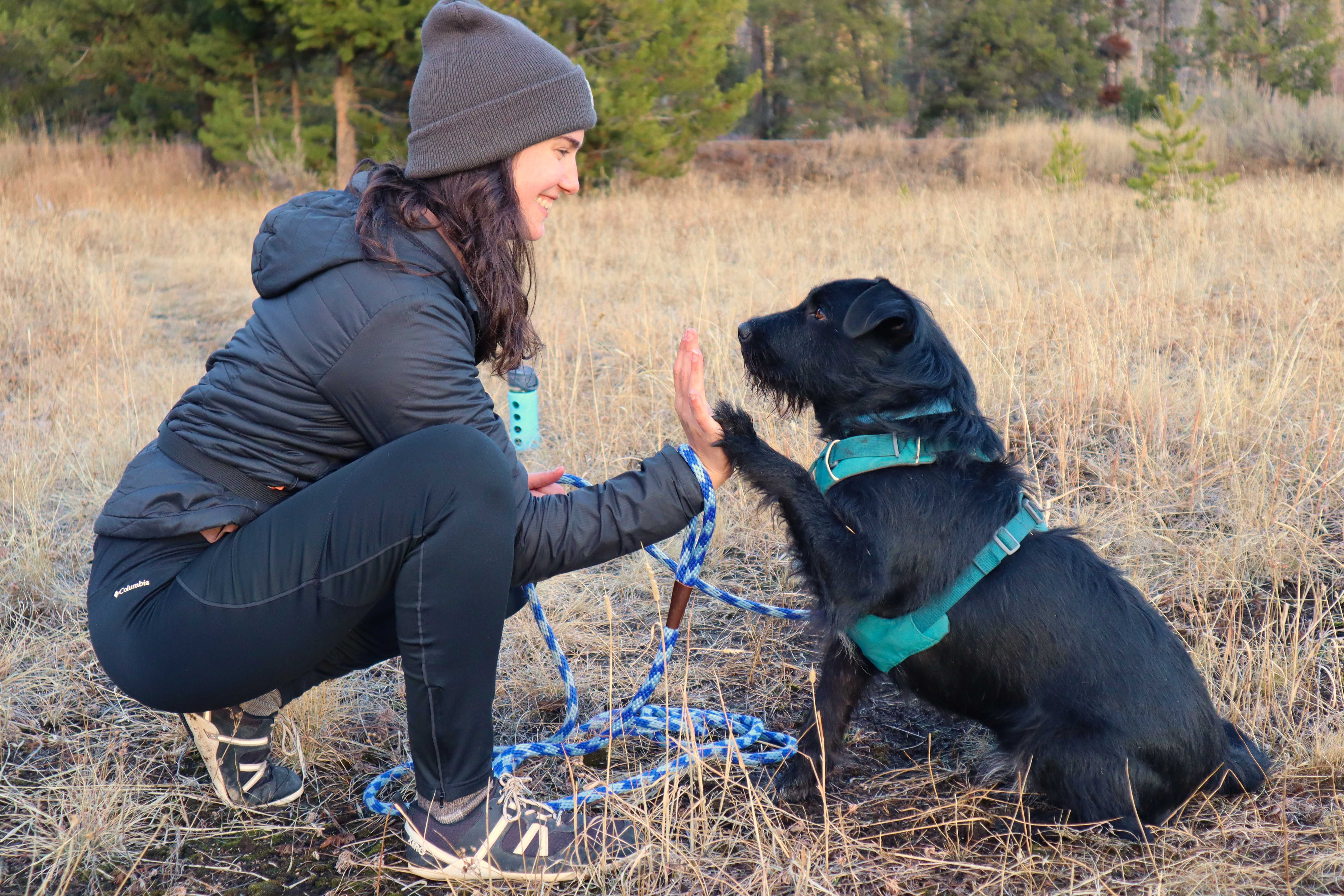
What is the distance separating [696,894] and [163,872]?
1.18 metres

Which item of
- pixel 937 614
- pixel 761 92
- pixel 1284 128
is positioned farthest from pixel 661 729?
pixel 761 92

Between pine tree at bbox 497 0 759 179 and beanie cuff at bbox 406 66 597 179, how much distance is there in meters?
11.0

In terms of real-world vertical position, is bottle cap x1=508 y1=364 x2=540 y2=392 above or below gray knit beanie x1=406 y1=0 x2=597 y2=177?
below

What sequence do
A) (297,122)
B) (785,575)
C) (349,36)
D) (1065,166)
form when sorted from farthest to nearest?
(297,122) < (349,36) < (1065,166) < (785,575)

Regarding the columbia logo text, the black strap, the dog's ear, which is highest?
the dog's ear

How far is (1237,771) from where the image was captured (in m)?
2.34

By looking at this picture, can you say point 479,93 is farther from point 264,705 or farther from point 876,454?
point 264,705

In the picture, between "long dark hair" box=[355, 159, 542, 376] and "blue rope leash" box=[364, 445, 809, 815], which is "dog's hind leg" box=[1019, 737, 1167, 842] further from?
"long dark hair" box=[355, 159, 542, 376]

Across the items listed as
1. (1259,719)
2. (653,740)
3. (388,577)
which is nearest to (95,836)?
(388,577)

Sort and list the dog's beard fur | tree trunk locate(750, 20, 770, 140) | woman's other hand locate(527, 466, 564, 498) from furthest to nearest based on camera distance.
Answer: tree trunk locate(750, 20, 770, 140), the dog's beard fur, woman's other hand locate(527, 466, 564, 498)

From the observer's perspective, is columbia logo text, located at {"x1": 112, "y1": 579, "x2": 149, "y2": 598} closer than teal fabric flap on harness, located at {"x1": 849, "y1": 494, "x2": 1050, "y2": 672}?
Yes

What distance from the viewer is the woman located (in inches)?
78.5

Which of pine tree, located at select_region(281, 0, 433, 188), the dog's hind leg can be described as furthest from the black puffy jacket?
pine tree, located at select_region(281, 0, 433, 188)

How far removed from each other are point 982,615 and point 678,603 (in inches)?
29.0
